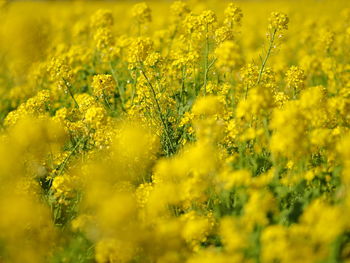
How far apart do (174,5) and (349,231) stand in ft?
13.7

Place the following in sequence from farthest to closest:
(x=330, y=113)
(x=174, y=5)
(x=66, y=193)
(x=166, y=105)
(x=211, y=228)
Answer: (x=174, y=5) → (x=166, y=105) → (x=330, y=113) → (x=66, y=193) → (x=211, y=228)

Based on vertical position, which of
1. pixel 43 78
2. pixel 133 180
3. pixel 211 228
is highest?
pixel 43 78

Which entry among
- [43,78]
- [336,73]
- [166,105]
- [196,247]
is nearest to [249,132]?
[196,247]

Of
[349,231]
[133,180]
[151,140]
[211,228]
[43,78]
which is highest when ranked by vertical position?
[43,78]

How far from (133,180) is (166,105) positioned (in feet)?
3.20

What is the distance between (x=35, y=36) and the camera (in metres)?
6.12

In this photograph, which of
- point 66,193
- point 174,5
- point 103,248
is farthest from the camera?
point 174,5

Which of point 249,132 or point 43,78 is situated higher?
point 43,78

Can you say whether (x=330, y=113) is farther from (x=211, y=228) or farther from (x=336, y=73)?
(x=336, y=73)

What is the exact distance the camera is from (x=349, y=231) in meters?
3.28

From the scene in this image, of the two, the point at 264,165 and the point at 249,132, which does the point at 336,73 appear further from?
the point at 249,132

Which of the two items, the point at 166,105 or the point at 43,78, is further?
the point at 43,78

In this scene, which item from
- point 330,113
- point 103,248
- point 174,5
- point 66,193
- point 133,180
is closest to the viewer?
point 103,248

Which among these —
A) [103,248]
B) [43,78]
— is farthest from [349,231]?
[43,78]
